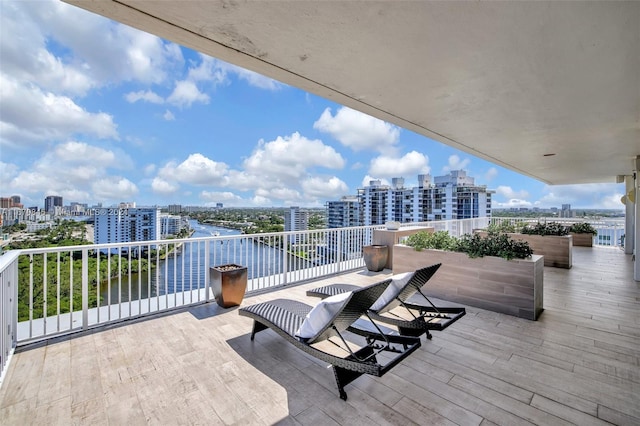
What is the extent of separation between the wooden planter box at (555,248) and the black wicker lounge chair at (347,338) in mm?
6936

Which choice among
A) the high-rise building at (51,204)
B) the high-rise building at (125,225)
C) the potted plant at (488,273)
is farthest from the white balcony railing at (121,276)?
the potted plant at (488,273)

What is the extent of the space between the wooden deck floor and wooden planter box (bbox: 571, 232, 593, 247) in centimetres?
910

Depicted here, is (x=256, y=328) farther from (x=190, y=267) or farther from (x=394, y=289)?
(x=190, y=267)

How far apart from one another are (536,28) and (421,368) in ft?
9.82

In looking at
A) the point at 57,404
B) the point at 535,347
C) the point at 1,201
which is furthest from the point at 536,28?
the point at 1,201

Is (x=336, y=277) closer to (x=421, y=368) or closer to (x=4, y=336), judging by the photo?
(x=421, y=368)

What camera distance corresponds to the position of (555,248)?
24.7 ft

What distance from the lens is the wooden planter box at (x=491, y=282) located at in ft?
13.3

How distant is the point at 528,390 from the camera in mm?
2434

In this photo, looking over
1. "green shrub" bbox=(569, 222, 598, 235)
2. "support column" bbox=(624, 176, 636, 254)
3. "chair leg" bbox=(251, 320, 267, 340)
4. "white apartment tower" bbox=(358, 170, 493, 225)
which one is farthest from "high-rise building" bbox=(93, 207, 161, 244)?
"green shrub" bbox=(569, 222, 598, 235)

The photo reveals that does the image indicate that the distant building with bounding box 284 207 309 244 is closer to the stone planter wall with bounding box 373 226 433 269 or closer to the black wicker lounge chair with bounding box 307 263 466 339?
the stone planter wall with bounding box 373 226 433 269

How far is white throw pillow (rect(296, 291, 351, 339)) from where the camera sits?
2.47 metres

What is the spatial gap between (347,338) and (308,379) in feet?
2.83

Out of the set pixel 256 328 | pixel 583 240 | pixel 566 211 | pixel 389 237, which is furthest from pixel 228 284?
pixel 566 211
